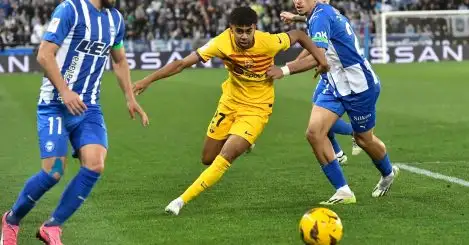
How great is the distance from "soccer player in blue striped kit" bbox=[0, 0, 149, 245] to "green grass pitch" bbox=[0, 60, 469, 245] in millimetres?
559

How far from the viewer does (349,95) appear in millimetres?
10398

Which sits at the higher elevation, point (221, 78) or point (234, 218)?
point (234, 218)

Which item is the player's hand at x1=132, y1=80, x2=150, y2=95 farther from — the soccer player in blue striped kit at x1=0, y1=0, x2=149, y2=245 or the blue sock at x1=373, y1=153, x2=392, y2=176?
the blue sock at x1=373, y1=153, x2=392, y2=176

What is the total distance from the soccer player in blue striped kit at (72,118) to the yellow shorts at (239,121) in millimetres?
2194

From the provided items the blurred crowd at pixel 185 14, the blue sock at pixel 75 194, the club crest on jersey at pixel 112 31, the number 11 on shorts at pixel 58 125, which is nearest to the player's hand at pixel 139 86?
the club crest on jersey at pixel 112 31

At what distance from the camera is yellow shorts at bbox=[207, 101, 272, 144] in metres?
9.86

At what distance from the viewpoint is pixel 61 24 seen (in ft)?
24.9

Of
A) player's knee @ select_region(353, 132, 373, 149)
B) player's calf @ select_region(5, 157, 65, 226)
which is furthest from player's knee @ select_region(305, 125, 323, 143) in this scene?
player's calf @ select_region(5, 157, 65, 226)

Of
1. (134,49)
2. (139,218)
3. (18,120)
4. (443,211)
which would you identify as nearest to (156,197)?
(139,218)

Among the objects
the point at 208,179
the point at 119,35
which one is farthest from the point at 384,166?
the point at 119,35

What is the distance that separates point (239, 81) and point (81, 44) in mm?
2641

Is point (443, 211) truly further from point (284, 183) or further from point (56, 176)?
point (56, 176)

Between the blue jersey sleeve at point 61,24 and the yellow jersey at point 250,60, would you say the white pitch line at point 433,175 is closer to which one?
the yellow jersey at point 250,60

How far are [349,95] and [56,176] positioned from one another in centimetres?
366
